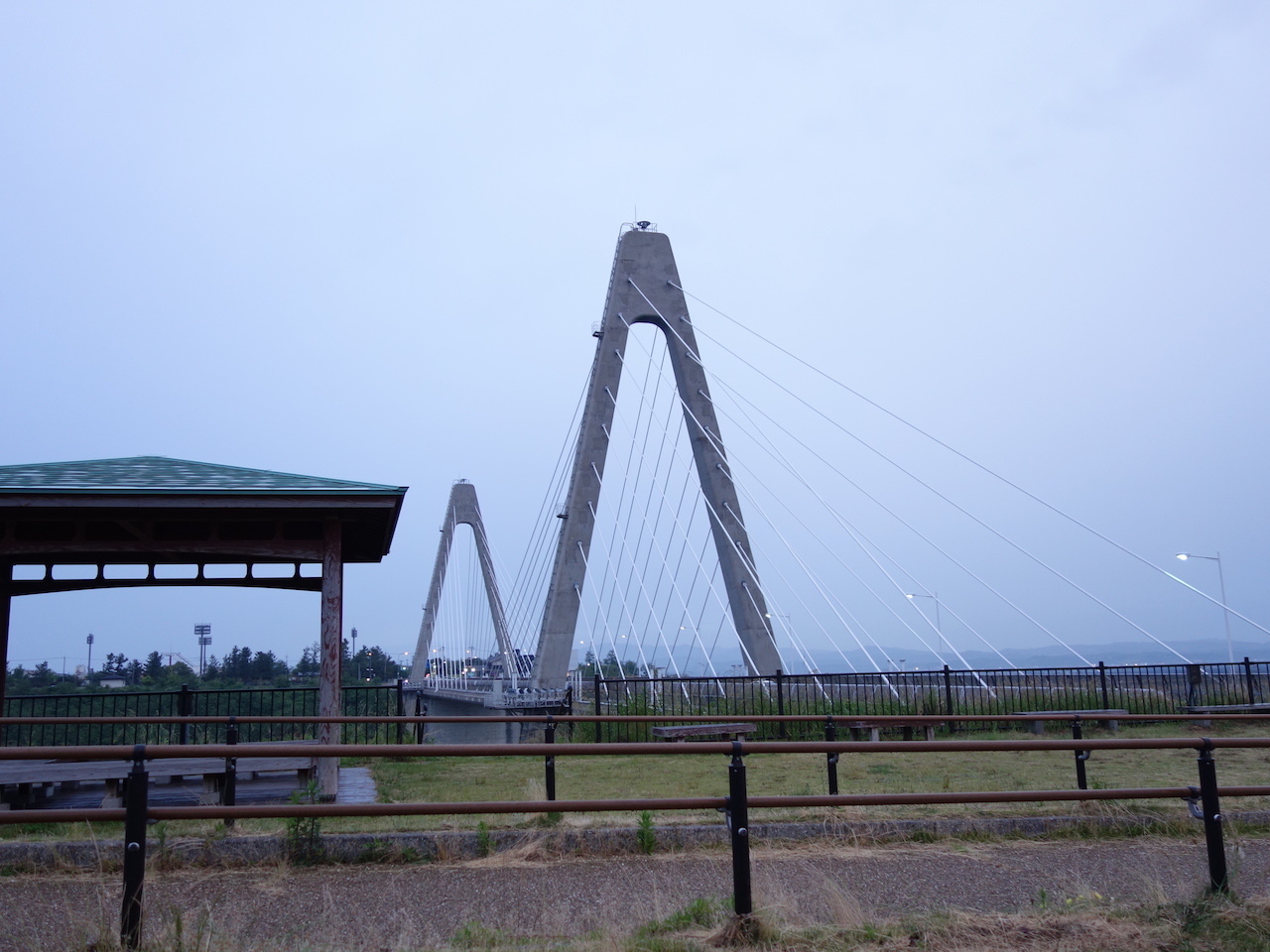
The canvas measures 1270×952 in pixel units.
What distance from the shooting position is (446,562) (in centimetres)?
6328

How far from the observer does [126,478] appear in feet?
33.1

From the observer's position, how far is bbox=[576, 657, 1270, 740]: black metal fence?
16594mm

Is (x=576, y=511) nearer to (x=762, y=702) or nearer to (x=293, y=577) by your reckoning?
(x=762, y=702)

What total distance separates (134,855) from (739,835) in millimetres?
2646

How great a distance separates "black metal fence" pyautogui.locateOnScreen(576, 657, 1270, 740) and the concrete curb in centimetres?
886

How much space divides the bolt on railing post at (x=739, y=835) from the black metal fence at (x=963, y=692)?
11640 mm

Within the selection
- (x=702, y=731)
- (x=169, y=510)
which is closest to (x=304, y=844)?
(x=169, y=510)

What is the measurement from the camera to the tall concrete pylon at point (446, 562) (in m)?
53.7

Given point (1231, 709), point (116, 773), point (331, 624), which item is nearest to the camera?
point (116, 773)

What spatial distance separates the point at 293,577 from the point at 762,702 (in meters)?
8.60

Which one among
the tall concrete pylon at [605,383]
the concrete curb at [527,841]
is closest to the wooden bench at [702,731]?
the concrete curb at [527,841]

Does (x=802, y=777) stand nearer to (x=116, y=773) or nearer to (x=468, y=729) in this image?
(x=116, y=773)

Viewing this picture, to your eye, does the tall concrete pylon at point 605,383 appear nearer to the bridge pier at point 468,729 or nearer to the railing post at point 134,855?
the bridge pier at point 468,729

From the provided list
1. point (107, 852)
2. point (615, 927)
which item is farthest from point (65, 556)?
point (615, 927)
